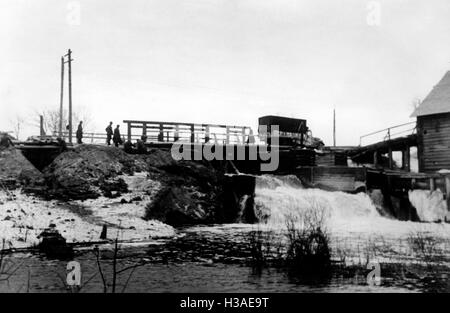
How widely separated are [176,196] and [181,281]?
14009 millimetres

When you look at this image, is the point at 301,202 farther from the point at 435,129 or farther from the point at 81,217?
the point at 81,217

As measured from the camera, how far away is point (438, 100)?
107ft

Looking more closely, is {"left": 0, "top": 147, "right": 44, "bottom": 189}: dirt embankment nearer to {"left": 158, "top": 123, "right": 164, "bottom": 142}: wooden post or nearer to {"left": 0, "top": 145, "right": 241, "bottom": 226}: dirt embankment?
{"left": 0, "top": 145, "right": 241, "bottom": 226}: dirt embankment

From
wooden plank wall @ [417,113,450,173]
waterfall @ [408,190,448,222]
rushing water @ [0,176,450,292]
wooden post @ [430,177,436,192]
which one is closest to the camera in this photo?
rushing water @ [0,176,450,292]

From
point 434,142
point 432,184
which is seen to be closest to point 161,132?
point 432,184

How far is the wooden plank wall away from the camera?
3145cm

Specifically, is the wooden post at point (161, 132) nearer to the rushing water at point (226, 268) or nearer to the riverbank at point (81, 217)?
the riverbank at point (81, 217)

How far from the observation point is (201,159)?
2856 cm

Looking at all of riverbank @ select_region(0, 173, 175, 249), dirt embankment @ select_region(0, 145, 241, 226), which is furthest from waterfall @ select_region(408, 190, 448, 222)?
riverbank @ select_region(0, 173, 175, 249)

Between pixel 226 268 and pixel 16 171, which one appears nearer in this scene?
pixel 226 268

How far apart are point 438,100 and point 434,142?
3.09 meters
